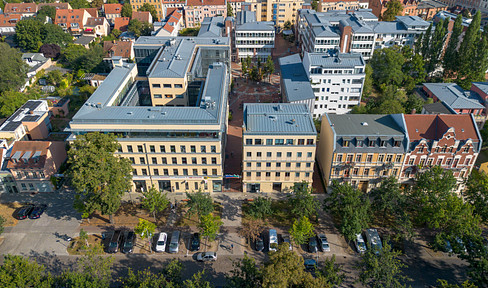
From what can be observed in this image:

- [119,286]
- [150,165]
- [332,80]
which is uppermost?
[332,80]

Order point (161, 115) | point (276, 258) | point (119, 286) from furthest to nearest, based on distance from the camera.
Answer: point (161, 115)
point (119, 286)
point (276, 258)


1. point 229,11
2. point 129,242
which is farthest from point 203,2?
point 129,242

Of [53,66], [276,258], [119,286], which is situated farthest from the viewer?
[53,66]

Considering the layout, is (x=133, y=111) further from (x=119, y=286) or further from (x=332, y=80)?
(x=332, y=80)

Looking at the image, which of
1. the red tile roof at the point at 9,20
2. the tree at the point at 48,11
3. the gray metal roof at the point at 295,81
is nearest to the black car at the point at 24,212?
the gray metal roof at the point at 295,81

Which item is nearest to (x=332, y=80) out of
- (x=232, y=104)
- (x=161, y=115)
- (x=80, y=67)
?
(x=232, y=104)

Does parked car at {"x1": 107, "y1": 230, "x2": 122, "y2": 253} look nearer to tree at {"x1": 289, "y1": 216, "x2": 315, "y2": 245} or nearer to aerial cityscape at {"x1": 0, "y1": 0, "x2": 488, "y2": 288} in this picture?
aerial cityscape at {"x1": 0, "y1": 0, "x2": 488, "y2": 288}
